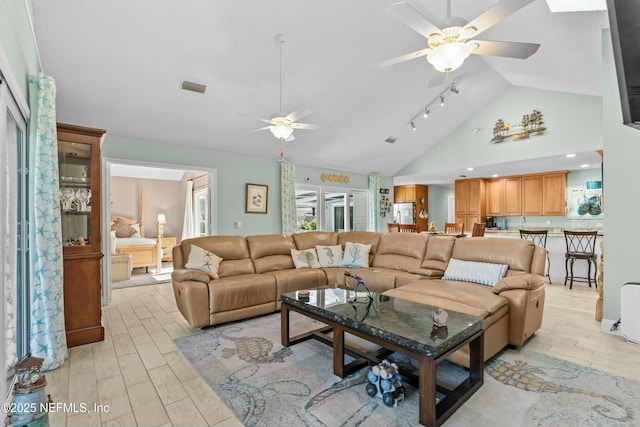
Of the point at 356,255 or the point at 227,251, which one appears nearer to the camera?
the point at 227,251

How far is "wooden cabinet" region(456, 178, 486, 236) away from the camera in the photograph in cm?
813

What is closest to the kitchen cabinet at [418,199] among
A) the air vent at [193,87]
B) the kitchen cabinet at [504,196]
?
the kitchen cabinet at [504,196]

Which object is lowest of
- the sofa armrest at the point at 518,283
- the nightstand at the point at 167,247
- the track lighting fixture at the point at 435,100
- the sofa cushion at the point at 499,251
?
the nightstand at the point at 167,247

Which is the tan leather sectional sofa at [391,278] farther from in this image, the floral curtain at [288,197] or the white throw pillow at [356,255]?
the floral curtain at [288,197]

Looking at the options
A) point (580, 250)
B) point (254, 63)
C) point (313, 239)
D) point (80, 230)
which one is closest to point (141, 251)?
point (80, 230)

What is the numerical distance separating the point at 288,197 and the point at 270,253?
7.22 feet

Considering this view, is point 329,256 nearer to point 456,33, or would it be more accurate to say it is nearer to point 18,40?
point 456,33

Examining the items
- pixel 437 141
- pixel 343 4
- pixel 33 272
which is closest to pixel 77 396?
pixel 33 272

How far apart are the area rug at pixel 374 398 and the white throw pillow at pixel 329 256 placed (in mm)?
1883

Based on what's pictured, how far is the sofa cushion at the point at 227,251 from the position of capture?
3859 millimetres

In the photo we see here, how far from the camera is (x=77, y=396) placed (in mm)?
2092

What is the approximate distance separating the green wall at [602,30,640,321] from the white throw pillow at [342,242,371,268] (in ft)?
9.06

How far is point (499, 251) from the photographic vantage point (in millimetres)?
3445

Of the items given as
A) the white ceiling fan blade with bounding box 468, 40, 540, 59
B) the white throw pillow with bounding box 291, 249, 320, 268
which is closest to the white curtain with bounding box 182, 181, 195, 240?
the white throw pillow with bounding box 291, 249, 320, 268
